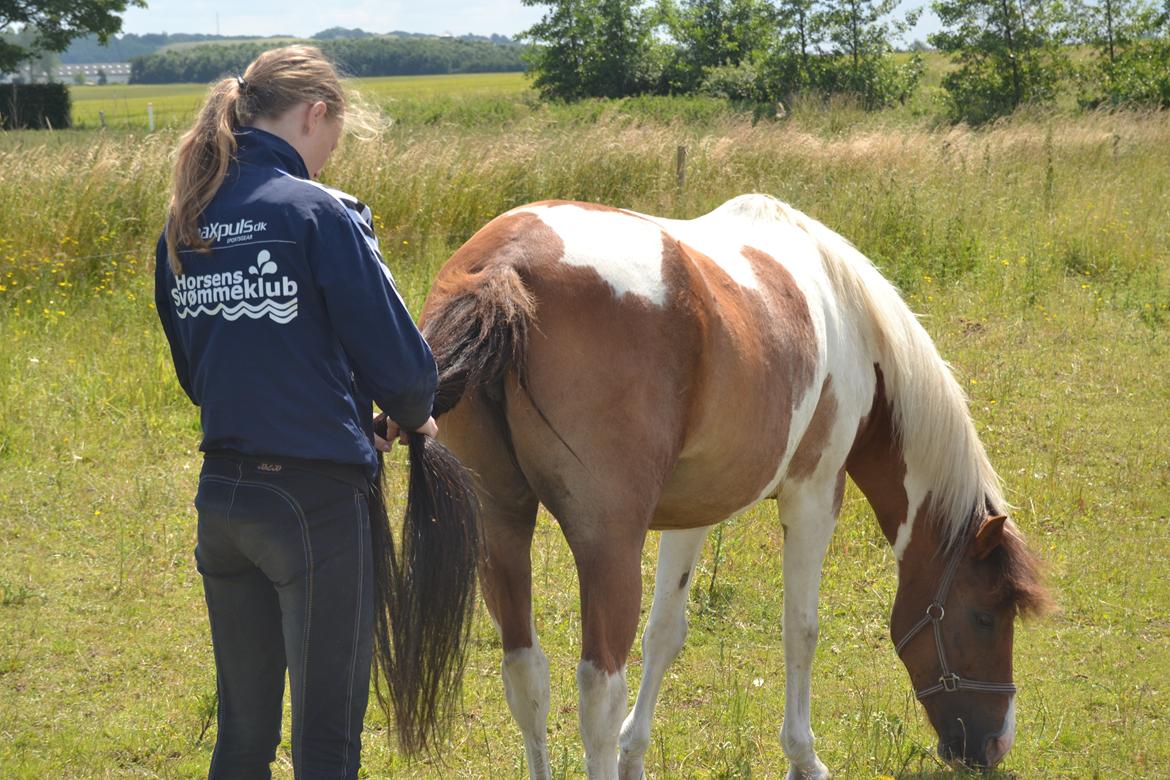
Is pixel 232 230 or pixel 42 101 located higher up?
pixel 42 101

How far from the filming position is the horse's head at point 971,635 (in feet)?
11.4

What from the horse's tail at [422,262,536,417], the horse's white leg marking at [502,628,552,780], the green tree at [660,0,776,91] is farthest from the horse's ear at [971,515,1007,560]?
the green tree at [660,0,776,91]

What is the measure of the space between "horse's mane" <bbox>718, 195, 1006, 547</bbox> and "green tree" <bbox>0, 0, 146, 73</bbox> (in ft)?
119

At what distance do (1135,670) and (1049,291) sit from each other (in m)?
5.88

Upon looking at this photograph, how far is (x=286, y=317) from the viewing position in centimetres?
193

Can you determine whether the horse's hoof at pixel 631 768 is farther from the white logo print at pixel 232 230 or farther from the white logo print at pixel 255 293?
the white logo print at pixel 232 230

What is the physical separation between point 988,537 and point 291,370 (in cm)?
248

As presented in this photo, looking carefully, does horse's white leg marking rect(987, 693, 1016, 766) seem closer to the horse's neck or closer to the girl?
the horse's neck

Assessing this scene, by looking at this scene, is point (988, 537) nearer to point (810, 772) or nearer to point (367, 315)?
point (810, 772)

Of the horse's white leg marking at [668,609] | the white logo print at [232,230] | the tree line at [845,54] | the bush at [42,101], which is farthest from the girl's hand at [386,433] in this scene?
the bush at [42,101]

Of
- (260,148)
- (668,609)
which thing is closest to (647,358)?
(260,148)

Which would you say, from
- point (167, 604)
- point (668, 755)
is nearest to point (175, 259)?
point (668, 755)

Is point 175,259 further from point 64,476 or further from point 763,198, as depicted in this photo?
point 64,476

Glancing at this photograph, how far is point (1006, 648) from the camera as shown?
352 centimetres
